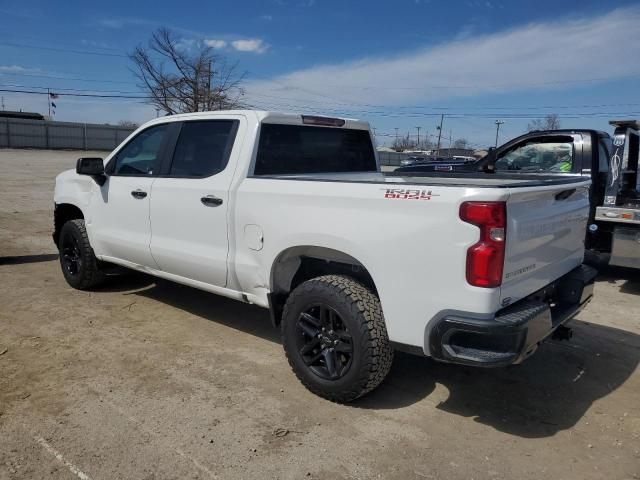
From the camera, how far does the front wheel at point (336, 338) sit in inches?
129

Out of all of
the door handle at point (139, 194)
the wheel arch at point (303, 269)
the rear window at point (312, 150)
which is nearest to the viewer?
the wheel arch at point (303, 269)

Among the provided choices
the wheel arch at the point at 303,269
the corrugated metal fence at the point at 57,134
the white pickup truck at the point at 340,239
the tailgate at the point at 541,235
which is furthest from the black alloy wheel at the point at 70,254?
the corrugated metal fence at the point at 57,134

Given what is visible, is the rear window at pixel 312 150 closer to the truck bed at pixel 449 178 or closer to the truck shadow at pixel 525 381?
the truck bed at pixel 449 178

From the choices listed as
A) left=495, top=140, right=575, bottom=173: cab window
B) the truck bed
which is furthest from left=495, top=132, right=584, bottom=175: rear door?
the truck bed

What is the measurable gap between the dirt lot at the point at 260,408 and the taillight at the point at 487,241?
105cm

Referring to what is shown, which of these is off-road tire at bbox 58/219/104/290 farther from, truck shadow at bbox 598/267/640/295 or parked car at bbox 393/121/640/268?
truck shadow at bbox 598/267/640/295

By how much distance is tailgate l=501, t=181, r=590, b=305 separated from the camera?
293cm

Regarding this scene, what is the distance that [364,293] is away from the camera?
132 inches

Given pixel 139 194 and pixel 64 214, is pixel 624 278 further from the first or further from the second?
pixel 64 214

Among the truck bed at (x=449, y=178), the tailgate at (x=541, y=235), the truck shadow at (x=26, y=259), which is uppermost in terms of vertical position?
the truck bed at (x=449, y=178)

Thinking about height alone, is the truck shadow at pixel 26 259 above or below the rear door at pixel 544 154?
below

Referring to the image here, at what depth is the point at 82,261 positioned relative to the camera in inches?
224

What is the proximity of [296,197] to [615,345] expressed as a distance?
3.30 metres

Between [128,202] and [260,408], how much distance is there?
2469 millimetres
